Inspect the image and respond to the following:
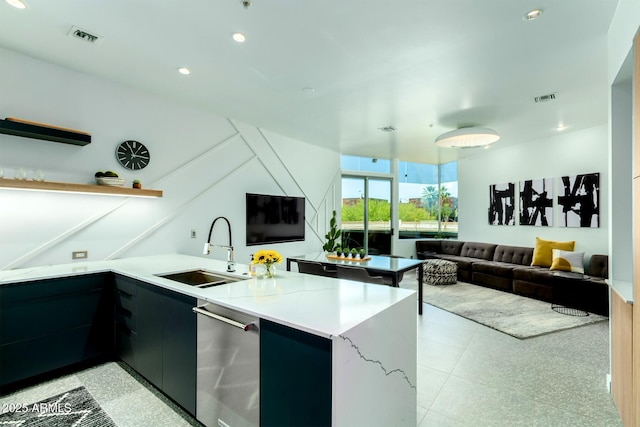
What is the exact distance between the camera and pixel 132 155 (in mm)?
3436

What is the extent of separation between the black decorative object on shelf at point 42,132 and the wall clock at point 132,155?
1.23 ft

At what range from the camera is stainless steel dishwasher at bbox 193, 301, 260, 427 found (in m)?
1.54

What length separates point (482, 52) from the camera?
102 inches

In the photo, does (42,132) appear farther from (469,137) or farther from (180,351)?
(469,137)

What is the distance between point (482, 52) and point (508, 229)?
4818 mm

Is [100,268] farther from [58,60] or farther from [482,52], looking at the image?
[482,52]

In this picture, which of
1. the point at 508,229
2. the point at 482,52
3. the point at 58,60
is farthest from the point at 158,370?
the point at 508,229

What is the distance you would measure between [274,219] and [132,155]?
90.4 inches

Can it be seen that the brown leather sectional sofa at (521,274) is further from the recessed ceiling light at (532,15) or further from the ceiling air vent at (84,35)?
the ceiling air vent at (84,35)

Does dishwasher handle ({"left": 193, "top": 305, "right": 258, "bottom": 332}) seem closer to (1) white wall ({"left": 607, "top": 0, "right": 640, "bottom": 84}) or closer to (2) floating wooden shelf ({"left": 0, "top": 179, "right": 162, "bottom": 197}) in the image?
(2) floating wooden shelf ({"left": 0, "top": 179, "right": 162, "bottom": 197})

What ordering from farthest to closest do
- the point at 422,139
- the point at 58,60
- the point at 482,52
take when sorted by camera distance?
the point at 422,139 < the point at 58,60 < the point at 482,52

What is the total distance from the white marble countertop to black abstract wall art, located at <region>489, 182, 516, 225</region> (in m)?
5.47

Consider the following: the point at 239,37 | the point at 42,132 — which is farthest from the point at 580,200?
the point at 42,132

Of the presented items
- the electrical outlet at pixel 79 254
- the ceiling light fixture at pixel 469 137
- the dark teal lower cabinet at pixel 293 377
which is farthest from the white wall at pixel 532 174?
the electrical outlet at pixel 79 254
